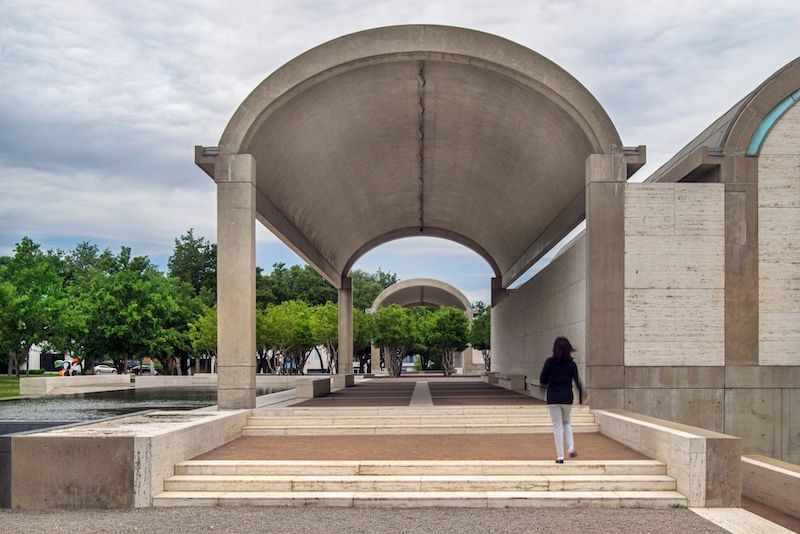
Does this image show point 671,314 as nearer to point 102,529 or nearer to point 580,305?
point 580,305

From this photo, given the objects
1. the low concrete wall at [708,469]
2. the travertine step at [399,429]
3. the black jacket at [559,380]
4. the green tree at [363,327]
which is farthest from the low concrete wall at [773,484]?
the green tree at [363,327]

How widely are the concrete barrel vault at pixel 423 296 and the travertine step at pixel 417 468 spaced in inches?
1664

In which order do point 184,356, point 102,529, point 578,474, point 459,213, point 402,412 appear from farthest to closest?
point 184,356 → point 459,213 → point 402,412 → point 578,474 → point 102,529

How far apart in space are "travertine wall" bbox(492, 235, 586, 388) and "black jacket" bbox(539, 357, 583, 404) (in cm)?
549

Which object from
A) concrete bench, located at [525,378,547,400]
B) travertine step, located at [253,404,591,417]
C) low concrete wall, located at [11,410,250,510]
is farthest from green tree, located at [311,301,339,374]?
low concrete wall, located at [11,410,250,510]

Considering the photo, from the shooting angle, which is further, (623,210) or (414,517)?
(623,210)

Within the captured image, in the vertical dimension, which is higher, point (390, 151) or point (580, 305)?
point (390, 151)

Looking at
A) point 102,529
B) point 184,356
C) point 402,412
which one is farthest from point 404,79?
point 184,356

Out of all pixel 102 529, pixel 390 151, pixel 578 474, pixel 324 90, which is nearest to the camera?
pixel 102 529

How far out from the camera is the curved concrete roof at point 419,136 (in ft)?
52.5

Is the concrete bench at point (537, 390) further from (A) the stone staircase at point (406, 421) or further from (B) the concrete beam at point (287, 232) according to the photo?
(B) the concrete beam at point (287, 232)

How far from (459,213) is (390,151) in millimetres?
8022

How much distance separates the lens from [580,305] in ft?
56.5

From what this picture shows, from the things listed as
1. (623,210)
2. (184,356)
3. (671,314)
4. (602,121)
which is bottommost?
(184,356)
